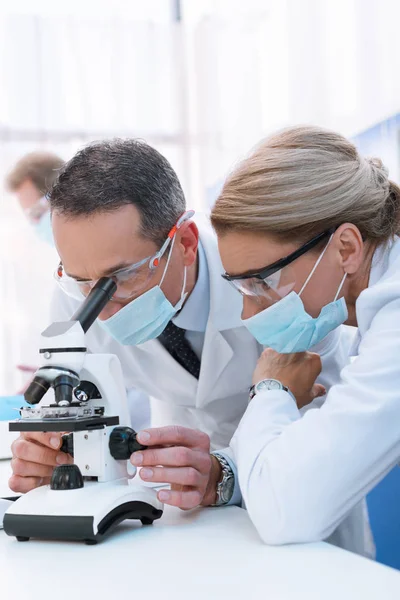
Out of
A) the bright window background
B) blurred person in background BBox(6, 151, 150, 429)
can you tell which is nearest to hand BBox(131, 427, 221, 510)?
blurred person in background BBox(6, 151, 150, 429)

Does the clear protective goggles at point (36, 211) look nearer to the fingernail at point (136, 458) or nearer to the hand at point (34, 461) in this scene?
the hand at point (34, 461)

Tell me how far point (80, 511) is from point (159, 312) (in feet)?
2.32

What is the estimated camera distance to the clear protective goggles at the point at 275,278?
4.66ft

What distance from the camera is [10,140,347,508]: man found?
1320 mm

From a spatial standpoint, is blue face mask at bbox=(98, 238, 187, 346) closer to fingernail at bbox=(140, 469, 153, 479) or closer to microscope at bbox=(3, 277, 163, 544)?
microscope at bbox=(3, 277, 163, 544)

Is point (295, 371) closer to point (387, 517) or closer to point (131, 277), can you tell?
point (131, 277)

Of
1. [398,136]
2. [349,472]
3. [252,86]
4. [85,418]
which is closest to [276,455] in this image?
[349,472]

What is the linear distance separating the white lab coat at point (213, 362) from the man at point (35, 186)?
227 cm

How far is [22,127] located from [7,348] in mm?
1547

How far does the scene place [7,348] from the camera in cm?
484

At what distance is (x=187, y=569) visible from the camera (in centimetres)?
94

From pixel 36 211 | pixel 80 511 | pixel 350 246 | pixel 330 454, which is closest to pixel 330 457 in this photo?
pixel 330 454

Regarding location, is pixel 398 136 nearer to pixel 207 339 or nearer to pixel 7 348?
pixel 207 339

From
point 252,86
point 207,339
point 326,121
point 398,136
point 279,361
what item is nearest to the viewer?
point 279,361
